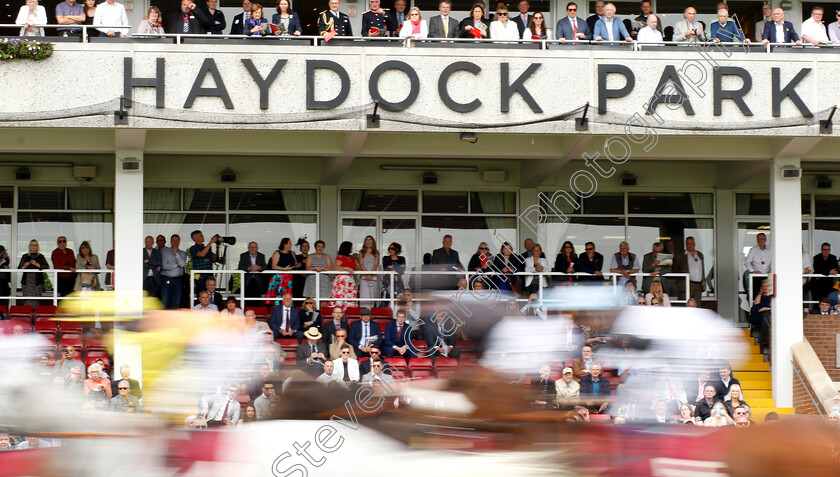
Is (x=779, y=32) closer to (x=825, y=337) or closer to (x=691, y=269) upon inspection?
(x=691, y=269)

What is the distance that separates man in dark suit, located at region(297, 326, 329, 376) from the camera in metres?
14.1

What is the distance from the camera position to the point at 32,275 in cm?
1734

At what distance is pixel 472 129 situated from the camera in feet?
49.8

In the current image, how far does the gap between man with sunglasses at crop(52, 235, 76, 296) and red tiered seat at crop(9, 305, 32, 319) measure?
1.09 m

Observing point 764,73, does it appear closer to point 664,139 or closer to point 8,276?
point 664,139

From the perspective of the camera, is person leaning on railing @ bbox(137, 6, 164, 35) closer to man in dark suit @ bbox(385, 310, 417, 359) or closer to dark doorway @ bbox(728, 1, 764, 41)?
man in dark suit @ bbox(385, 310, 417, 359)

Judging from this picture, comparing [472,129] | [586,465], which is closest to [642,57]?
[472,129]

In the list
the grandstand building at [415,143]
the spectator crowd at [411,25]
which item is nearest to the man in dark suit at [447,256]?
the grandstand building at [415,143]

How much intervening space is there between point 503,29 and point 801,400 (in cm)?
706

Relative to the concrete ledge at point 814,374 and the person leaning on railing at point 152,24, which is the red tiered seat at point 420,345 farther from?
the person leaning on railing at point 152,24

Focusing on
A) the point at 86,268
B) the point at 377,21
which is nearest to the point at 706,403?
the point at 377,21

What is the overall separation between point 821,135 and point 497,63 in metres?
4.75

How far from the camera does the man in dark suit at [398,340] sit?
50.0ft

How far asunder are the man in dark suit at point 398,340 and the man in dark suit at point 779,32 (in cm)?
726
